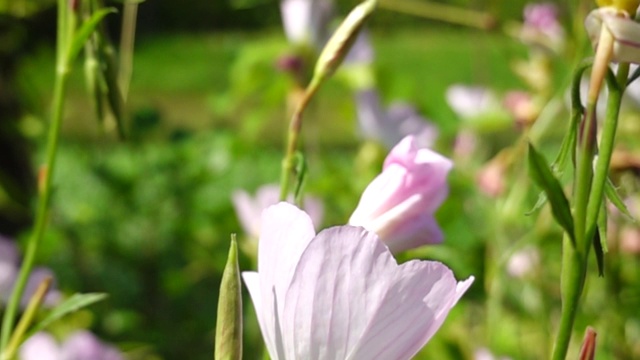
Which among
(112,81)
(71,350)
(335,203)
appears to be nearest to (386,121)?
(335,203)

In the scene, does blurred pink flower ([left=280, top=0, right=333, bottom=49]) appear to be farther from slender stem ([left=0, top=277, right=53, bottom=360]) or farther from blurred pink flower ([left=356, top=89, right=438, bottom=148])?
slender stem ([left=0, top=277, right=53, bottom=360])

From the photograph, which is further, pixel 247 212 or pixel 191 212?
pixel 191 212

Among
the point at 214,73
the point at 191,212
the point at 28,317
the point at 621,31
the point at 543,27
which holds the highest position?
the point at 621,31

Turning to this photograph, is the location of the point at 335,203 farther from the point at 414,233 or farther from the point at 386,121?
the point at 414,233

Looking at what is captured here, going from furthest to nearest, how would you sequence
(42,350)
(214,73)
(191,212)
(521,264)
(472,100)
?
(214,73) → (191,212) → (472,100) → (521,264) → (42,350)

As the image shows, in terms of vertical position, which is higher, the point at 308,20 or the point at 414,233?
the point at 414,233

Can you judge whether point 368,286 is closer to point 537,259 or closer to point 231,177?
point 537,259

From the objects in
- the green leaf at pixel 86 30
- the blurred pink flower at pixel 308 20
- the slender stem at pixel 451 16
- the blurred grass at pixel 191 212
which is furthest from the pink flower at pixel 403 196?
the blurred pink flower at pixel 308 20

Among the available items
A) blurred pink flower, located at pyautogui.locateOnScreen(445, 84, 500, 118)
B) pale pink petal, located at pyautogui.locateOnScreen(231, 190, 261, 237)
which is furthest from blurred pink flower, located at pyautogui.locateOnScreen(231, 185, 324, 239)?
blurred pink flower, located at pyautogui.locateOnScreen(445, 84, 500, 118)

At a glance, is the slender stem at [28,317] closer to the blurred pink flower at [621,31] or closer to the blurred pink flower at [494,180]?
the blurred pink flower at [621,31]
